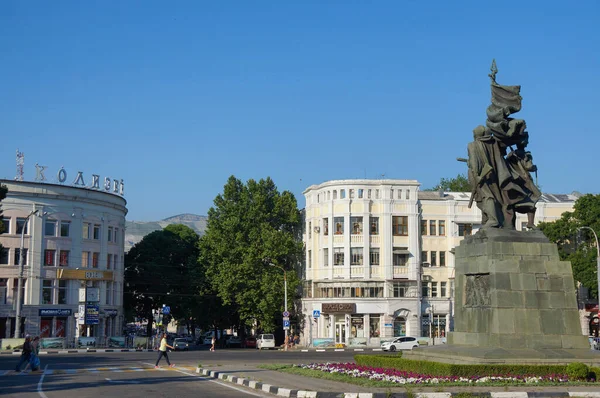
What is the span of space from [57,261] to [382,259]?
29.4m

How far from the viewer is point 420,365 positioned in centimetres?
2097

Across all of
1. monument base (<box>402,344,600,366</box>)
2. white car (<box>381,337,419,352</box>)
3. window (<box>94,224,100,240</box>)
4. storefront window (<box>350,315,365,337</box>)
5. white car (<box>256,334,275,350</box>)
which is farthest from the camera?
window (<box>94,224,100,240</box>)

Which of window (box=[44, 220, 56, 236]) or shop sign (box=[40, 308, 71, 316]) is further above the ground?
window (box=[44, 220, 56, 236])

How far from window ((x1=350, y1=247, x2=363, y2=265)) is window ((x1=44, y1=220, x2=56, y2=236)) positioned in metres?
26.9

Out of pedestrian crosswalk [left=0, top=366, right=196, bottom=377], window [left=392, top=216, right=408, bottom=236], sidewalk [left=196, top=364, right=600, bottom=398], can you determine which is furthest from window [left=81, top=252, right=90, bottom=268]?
sidewalk [left=196, top=364, right=600, bottom=398]

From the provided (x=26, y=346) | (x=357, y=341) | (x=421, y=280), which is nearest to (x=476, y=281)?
(x=26, y=346)

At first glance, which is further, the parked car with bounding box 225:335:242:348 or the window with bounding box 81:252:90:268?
the parked car with bounding box 225:335:242:348

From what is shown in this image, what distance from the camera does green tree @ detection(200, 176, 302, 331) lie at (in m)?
68.6

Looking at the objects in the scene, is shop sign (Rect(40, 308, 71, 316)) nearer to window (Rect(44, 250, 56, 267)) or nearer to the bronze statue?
window (Rect(44, 250, 56, 267))

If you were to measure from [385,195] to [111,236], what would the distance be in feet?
89.0

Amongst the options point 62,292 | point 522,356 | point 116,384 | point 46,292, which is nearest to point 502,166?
point 522,356

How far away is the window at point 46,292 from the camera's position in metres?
65.9

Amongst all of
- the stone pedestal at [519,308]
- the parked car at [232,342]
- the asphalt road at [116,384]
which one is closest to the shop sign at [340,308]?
the parked car at [232,342]

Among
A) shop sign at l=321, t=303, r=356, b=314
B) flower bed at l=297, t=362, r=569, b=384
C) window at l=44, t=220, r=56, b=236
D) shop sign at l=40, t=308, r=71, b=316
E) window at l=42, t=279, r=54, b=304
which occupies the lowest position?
flower bed at l=297, t=362, r=569, b=384
